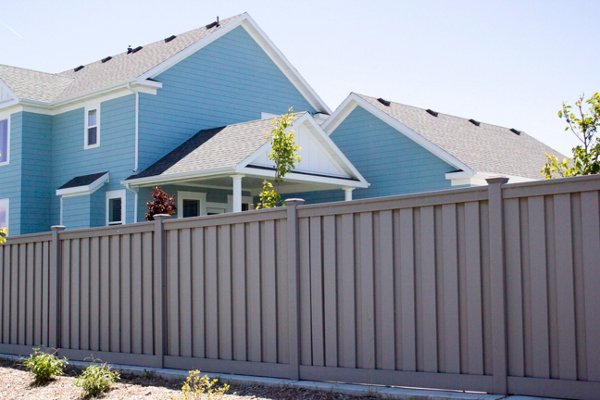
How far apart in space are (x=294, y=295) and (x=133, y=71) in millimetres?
14976

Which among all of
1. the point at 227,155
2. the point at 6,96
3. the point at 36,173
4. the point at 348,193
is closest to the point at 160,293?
the point at 227,155

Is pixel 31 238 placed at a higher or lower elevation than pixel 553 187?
lower

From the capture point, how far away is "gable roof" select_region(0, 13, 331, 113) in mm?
21422

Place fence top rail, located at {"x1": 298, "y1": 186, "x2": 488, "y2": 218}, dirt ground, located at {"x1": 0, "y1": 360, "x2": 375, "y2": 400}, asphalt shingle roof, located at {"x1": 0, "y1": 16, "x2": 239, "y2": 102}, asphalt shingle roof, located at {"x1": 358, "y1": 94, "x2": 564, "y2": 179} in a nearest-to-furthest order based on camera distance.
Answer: fence top rail, located at {"x1": 298, "y1": 186, "x2": 488, "y2": 218} < dirt ground, located at {"x1": 0, "y1": 360, "x2": 375, "y2": 400} < asphalt shingle roof, located at {"x1": 358, "y1": 94, "x2": 564, "y2": 179} < asphalt shingle roof, located at {"x1": 0, "y1": 16, "x2": 239, "y2": 102}

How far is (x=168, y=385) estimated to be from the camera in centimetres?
867

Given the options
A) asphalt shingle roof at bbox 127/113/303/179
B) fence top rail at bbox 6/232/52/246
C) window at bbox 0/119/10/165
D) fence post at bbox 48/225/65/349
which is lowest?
fence post at bbox 48/225/65/349

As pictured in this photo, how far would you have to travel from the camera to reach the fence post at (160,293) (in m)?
9.33

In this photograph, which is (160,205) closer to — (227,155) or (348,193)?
(227,155)

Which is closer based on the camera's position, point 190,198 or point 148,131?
point 148,131

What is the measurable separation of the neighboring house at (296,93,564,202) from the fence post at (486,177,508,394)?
41.4 ft

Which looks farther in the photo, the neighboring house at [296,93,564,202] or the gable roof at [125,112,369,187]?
the neighboring house at [296,93,564,202]

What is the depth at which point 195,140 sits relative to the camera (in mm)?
21156

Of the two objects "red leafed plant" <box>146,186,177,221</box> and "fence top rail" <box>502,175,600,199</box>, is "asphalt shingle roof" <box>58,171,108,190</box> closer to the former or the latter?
"red leafed plant" <box>146,186,177,221</box>

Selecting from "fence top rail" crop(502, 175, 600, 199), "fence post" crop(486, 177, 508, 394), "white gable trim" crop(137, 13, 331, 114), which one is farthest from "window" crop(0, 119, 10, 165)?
"fence top rail" crop(502, 175, 600, 199)
